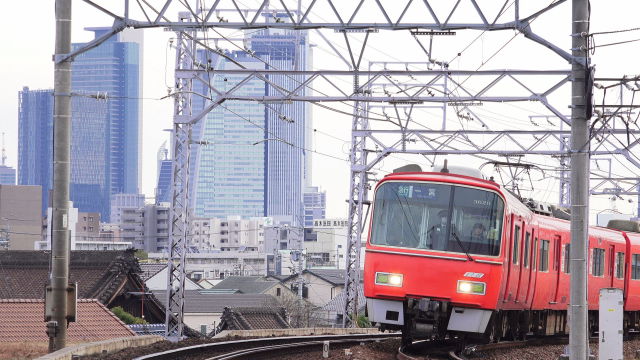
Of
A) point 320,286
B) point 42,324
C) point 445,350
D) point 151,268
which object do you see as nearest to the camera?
point 445,350

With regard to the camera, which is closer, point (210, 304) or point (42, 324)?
point (42, 324)

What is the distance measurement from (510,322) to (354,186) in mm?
14229

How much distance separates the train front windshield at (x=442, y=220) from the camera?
17953mm

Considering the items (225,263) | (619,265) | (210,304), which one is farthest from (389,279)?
(225,263)

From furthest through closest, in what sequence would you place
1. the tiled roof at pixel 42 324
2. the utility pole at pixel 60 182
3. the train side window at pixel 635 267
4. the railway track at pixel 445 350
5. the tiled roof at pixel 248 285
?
the tiled roof at pixel 248 285 → the tiled roof at pixel 42 324 → the train side window at pixel 635 267 → the railway track at pixel 445 350 → the utility pole at pixel 60 182

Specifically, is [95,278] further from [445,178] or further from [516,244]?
[445,178]

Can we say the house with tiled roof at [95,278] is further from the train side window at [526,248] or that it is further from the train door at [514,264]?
the train door at [514,264]

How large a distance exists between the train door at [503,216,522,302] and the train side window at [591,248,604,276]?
612cm

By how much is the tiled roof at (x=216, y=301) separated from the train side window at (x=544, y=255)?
46544 millimetres

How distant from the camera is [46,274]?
4684 centimetres

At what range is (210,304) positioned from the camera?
70875 millimetres

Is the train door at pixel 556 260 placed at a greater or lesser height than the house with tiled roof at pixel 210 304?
greater

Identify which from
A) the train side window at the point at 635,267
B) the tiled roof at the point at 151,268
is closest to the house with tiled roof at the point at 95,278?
the train side window at the point at 635,267

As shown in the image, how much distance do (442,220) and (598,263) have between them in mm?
9176
